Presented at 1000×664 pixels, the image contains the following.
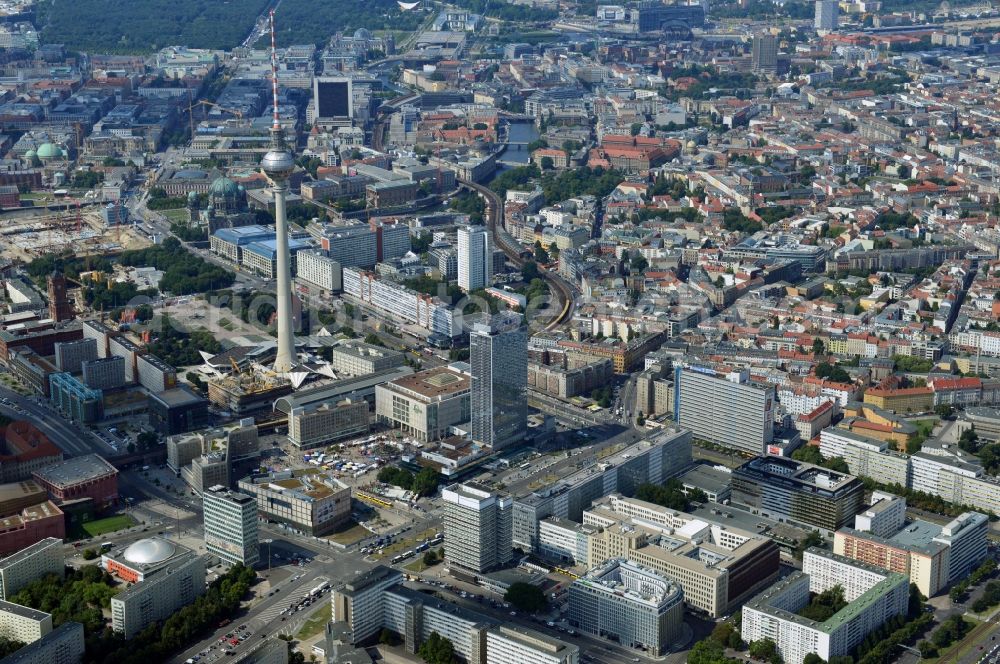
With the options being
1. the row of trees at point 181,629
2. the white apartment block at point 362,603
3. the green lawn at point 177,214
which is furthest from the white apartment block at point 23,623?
the green lawn at point 177,214

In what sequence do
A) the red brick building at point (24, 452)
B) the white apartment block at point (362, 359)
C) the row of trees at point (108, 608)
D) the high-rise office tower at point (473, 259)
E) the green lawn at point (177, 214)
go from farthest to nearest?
1. the green lawn at point (177, 214)
2. the high-rise office tower at point (473, 259)
3. the white apartment block at point (362, 359)
4. the red brick building at point (24, 452)
5. the row of trees at point (108, 608)

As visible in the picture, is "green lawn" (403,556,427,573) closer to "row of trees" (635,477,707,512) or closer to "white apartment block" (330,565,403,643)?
"white apartment block" (330,565,403,643)

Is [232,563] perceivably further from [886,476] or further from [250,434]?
[886,476]

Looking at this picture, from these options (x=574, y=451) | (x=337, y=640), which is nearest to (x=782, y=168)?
(x=574, y=451)

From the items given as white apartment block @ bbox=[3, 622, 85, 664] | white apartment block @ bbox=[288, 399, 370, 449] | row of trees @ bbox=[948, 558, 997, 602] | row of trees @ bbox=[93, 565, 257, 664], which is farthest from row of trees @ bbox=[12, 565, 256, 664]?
row of trees @ bbox=[948, 558, 997, 602]

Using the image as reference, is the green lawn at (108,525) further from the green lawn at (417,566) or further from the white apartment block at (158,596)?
the green lawn at (417,566)

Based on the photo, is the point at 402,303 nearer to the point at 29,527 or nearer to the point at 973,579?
the point at 29,527
